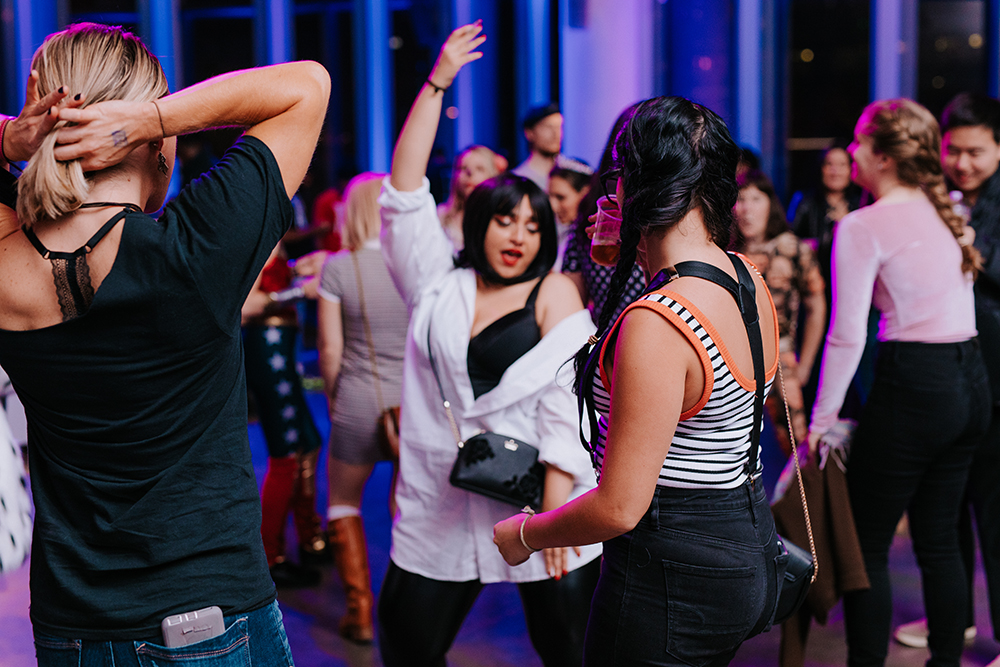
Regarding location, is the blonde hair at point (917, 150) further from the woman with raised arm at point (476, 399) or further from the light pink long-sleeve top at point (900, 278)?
the woman with raised arm at point (476, 399)

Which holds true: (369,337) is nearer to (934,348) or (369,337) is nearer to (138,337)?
(934,348)

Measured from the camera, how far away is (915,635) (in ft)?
9.57

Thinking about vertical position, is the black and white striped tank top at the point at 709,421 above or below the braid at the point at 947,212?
below

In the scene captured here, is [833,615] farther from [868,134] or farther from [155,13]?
[155,13]

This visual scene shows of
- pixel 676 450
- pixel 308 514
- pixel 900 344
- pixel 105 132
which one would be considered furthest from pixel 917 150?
pixel 308 514

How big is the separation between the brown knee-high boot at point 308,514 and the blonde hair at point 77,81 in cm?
264

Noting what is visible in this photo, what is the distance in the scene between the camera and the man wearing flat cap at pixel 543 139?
4312 mm

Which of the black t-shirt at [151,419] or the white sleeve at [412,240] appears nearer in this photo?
the black t-shirt at [151,419]

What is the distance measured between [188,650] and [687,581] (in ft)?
2.36

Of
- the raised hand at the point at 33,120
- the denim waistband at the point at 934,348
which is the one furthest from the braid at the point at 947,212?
the raised hand at the point at 33,120

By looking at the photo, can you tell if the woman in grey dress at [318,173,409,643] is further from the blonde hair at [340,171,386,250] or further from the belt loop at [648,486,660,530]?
the belt loop at [648,486,660,530]

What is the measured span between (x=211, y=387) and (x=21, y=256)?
28 centimetres

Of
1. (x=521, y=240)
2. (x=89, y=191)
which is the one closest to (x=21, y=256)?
(x=89, y=191)

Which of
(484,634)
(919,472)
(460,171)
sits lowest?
(484,634)
